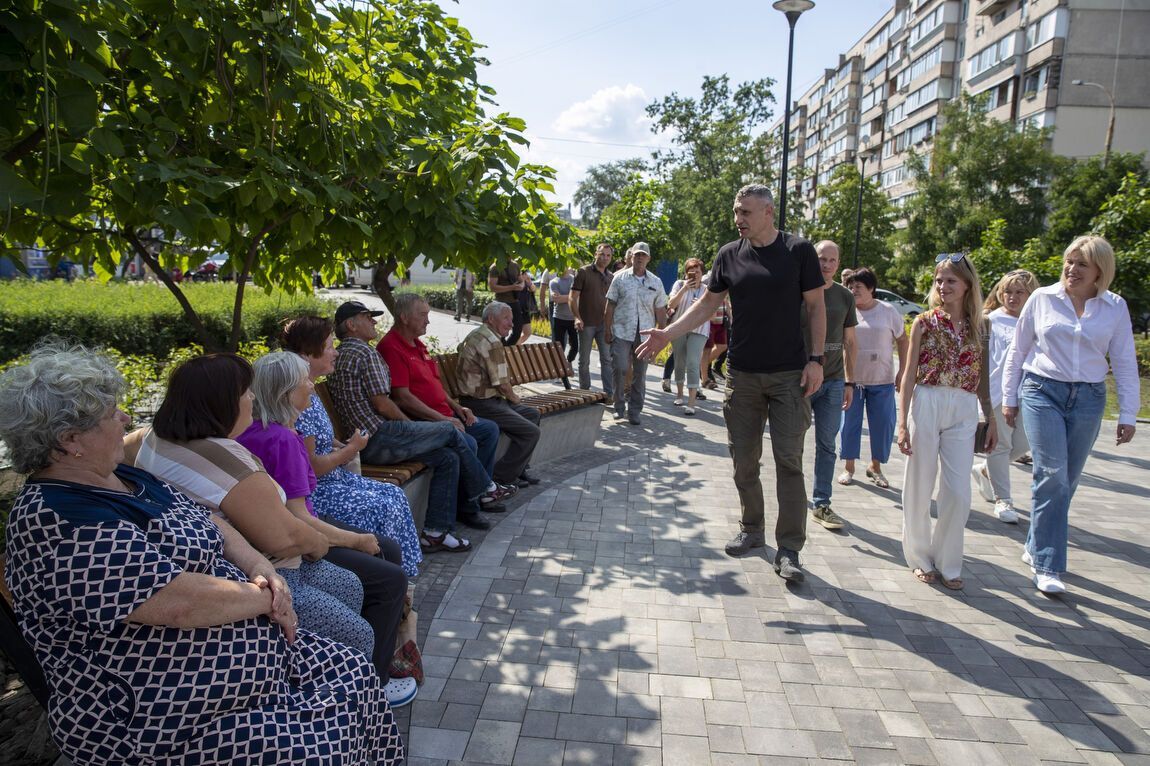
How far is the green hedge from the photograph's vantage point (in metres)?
9.25

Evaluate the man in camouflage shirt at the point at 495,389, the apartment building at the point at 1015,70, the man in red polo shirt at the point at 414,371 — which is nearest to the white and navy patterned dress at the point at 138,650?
the man in red polo shirt at the point at 414,371

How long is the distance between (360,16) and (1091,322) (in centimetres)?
492

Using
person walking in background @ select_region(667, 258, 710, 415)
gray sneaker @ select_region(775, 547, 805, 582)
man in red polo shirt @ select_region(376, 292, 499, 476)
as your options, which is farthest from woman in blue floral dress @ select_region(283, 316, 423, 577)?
person walking in background @ select_region(667, 258, 710, 415)

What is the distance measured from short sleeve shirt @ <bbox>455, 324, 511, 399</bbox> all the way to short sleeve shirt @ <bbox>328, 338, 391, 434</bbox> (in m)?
1.26

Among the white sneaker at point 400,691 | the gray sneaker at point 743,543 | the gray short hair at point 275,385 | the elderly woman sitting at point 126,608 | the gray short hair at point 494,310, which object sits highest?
the gray short hair at point 494,310

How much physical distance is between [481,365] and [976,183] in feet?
124

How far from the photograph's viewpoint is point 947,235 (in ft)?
122

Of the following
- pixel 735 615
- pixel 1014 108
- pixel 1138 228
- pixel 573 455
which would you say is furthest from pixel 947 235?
pixel 735 615

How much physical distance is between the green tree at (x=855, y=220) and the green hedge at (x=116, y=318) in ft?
129

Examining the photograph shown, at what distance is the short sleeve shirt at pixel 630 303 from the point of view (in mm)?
8617

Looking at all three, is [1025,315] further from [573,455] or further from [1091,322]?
[573,455]

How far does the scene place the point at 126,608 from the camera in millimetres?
1850

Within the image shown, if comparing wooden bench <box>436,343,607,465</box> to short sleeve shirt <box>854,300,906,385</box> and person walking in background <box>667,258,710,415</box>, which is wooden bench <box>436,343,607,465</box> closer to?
person walking in background <box>667,258,710,415</box>

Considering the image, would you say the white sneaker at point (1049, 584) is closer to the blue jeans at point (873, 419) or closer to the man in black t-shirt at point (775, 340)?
the man in black t-shirt at point (775, 340)
